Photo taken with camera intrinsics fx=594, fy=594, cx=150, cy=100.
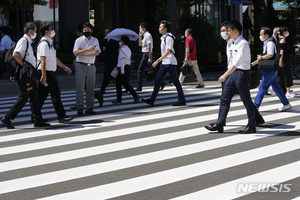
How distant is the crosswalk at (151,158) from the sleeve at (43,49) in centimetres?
139

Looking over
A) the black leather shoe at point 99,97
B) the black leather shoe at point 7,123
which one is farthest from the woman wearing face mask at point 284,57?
the black leather shoe at point 7,123

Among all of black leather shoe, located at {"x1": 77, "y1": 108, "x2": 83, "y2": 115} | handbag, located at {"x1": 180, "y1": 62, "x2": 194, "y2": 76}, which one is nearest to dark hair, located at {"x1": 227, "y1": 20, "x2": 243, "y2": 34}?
black leather shoe, located at {"x1": 77, "y1": 108, "x2": 83, "y2": 115}

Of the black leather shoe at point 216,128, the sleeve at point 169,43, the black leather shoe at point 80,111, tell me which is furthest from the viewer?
the sleeve at point 169,43

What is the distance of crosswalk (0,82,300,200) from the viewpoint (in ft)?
20.6

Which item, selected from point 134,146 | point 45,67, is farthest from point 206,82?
point 134,146

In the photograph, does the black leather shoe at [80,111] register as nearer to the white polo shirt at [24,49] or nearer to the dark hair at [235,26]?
the white polo shirt at [24,49]

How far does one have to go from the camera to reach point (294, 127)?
34.5 ft

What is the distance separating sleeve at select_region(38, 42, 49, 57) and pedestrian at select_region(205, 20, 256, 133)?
11.1 feet

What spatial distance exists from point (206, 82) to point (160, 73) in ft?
26.3

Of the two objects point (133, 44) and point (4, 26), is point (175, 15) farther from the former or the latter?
A: point (4, 26)

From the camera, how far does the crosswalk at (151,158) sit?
629cm

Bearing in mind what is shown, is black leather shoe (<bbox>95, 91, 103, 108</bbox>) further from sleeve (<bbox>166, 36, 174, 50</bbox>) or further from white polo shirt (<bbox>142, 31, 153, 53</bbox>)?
white polo shirt (<bbox>142, 31, 153, 53</bbox>)

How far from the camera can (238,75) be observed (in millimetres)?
9719

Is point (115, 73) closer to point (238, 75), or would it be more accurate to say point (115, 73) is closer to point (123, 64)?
point (123, 64)
